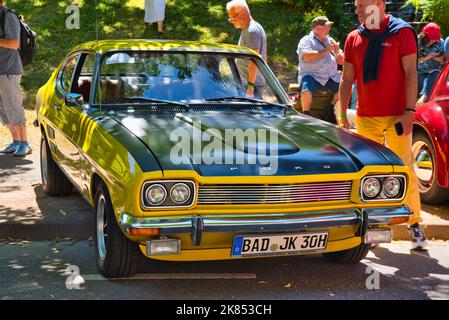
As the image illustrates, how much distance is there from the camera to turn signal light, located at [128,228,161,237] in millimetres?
4262

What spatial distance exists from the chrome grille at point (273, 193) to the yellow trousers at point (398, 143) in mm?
1303

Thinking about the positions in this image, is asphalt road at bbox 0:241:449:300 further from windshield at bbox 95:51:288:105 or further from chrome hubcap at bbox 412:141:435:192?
chrome hubcap at bbox 412:141:435:192

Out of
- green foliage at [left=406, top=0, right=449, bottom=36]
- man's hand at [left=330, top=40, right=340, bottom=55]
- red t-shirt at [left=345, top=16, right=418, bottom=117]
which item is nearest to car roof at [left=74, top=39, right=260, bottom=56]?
red t-shirt at [left=345, top=16, right=418, bottom=117]

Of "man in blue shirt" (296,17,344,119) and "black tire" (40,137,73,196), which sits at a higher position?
"man in blue shirt" (296,17,344,119)

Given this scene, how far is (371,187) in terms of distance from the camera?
187 inches

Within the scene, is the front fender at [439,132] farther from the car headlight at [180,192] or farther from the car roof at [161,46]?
the car headlight at [180,192]

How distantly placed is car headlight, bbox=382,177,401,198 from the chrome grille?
291mm

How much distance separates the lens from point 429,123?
7.00 metres

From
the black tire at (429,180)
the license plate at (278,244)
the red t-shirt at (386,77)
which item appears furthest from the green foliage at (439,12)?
the license plate at (278,244)

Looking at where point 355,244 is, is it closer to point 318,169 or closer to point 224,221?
point 318,169

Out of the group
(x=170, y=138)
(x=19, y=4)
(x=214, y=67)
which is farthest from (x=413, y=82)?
(x=19, y=4)

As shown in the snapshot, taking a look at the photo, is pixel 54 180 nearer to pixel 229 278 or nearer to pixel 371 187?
pixel 229 278

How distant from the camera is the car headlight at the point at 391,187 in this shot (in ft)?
15.8

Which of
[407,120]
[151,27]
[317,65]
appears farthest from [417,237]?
[151,27]
